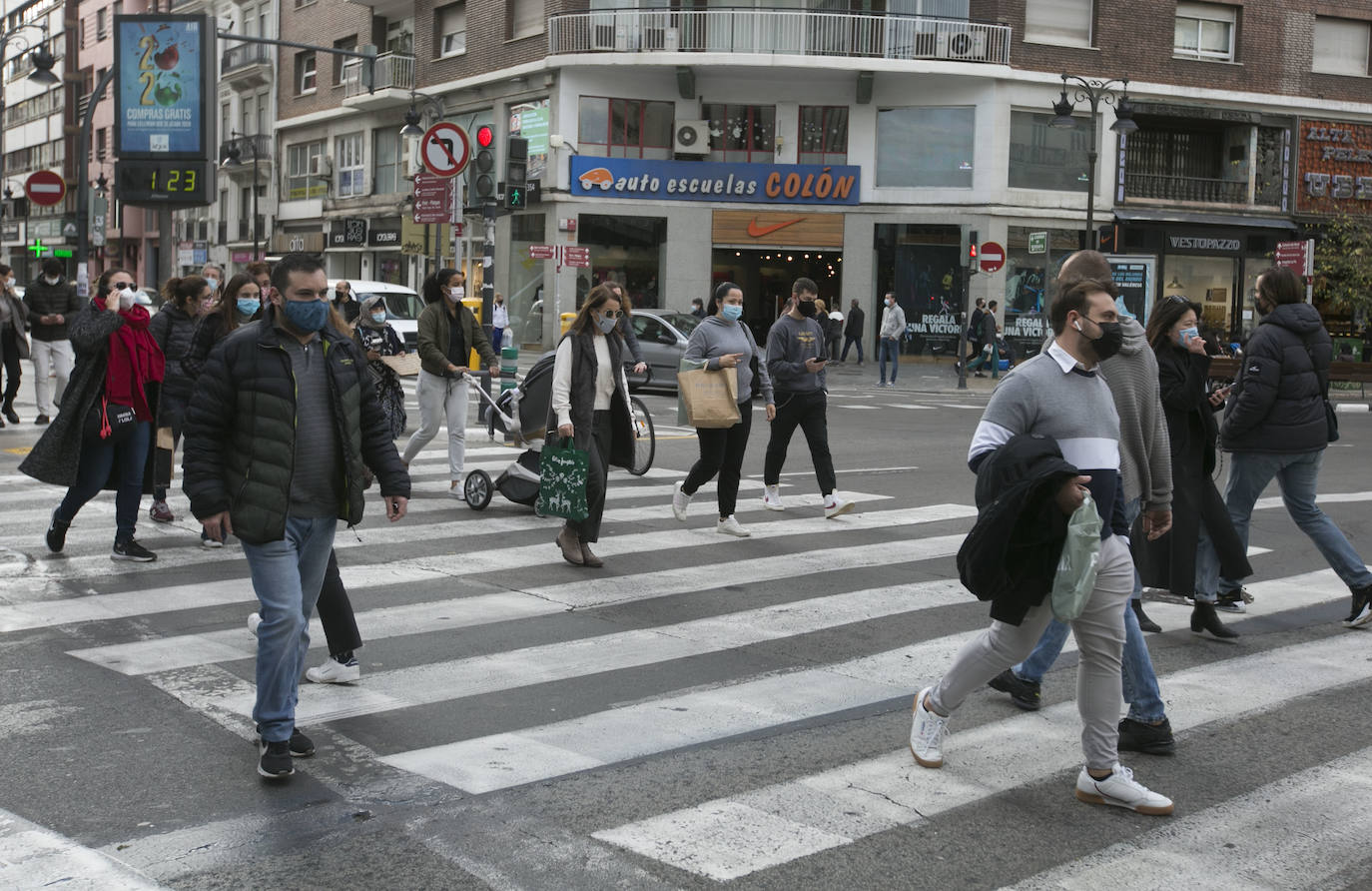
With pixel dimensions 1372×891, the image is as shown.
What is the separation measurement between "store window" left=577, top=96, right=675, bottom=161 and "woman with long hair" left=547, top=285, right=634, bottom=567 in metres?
28.1

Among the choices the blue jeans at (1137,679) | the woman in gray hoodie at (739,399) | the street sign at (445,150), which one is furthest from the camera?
the street sign at (445,150)

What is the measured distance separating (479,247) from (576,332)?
105ft

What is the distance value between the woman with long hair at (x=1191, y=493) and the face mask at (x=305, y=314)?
4283mm

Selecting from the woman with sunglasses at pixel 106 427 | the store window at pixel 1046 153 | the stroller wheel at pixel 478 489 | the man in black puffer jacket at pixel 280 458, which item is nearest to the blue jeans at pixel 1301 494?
the man in black puffer jacket at pixel 280 458

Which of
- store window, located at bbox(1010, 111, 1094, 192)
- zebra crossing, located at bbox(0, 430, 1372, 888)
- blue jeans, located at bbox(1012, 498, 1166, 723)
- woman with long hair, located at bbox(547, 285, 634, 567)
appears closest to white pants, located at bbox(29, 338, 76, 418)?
zebra crossing, located at bbox(0, 430, 1372, 888)

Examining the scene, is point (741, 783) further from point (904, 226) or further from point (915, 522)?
point (904, 226)

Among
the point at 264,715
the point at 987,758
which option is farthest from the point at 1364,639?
the point at 264,715

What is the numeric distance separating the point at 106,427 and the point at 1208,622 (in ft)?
20.9

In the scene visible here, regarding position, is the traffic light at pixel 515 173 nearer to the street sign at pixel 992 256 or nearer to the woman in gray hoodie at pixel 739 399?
the woman in gray hoodie at pixel 739 399

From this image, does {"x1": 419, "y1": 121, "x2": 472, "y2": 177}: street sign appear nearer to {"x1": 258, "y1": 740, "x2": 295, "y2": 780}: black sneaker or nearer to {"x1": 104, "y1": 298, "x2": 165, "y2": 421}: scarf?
{"x1": 104, "y1": 298, "x2": 165, "y2": 421}: scarf

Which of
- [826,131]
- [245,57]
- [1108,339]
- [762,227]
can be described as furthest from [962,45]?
[1108,339]

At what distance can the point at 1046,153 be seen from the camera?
3641cm

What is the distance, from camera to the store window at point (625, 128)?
3656 centimetres

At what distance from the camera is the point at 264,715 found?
16.0 feet
